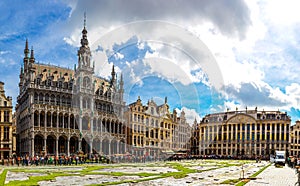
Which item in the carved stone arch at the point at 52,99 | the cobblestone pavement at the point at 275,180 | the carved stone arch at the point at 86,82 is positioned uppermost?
the carved stone arch at the point at 86,82

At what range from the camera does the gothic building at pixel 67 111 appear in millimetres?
69938

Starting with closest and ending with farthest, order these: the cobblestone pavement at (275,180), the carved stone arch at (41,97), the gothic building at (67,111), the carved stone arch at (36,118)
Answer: the cobblestone pavement at (275,180), the carved stone arch at (36,118), the gothic building at (67,111), the carved stone arch at (41,97)

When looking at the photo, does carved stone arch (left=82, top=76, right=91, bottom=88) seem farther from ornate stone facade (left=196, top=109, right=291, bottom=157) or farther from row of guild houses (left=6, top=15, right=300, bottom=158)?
ornate stone facade (left=196, top=109, right=291, bottom=157)

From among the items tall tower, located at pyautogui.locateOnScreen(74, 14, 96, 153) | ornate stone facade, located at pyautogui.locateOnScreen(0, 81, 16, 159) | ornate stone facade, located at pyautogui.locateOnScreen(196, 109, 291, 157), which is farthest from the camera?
ornate stone facade, located at pyautogui.locateOnScreen(196, 109, 291, 157)

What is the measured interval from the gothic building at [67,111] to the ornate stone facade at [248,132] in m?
48.7

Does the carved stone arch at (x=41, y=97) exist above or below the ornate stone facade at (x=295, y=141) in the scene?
above

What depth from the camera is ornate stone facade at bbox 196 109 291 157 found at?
11531 centimetres

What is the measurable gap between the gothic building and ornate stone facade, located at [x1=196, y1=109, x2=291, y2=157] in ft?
160

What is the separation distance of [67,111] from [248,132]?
6993cm

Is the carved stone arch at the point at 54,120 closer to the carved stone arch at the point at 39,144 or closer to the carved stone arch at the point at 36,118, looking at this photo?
the carved stone arch at the point at 36,118

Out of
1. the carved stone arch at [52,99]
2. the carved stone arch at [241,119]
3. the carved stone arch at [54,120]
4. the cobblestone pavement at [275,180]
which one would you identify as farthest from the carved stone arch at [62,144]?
the carved stone arch at [241,119]

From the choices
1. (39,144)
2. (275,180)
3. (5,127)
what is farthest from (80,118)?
(275,180)

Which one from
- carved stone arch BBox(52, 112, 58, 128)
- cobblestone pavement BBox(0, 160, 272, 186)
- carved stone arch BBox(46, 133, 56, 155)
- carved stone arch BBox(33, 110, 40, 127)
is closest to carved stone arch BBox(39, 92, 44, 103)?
carved stone arch BBox(33, 110, 40, 127)

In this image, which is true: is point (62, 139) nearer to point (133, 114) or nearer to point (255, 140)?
point (133, 114)
